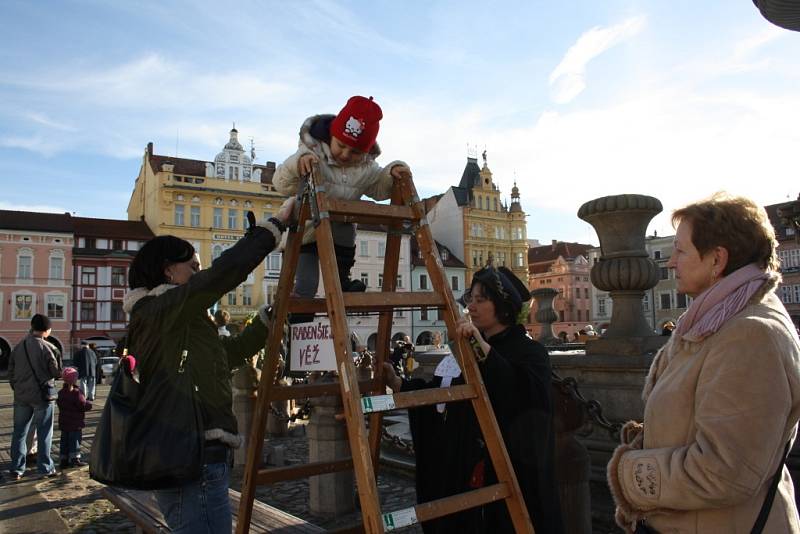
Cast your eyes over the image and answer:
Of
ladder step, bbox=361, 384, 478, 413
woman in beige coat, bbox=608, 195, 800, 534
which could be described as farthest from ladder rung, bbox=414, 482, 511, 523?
woman in beige coat, bbox=608, 195, 800, 534

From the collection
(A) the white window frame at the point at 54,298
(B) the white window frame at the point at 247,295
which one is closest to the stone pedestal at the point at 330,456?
(B) the white window frame at the point at 247,295

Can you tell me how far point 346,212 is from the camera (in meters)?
2.62

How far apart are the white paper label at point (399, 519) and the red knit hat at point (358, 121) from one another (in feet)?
5.39

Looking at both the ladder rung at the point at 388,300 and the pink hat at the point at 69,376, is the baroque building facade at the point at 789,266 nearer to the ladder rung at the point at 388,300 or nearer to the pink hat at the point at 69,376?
the pink hat at the point at 69,376

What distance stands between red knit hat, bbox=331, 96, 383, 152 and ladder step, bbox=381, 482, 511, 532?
1.62m

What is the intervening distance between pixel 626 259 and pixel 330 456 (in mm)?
3771

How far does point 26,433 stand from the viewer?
712cm

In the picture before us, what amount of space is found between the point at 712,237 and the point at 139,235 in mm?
47063

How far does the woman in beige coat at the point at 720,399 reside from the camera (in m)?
1.67

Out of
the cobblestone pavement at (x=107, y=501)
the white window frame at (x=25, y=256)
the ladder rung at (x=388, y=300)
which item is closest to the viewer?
the ladder rung at (x=388, y=300)

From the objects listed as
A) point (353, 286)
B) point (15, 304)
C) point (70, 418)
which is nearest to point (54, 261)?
point (15, 304)

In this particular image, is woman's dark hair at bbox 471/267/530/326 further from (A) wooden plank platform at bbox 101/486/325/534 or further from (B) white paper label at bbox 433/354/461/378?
(A) wooden plank platform at bbox 101/486/325/534

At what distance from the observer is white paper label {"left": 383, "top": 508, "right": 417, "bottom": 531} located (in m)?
1.99

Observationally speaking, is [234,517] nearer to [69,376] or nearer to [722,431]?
[722,431]
